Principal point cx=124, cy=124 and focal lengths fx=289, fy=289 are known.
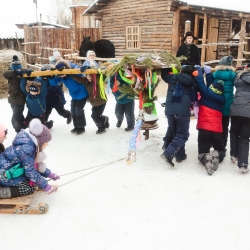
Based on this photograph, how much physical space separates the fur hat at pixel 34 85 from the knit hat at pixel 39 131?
2.20 meters

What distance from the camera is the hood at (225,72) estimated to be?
167 inches

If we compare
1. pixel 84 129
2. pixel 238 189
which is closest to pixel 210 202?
pixel 238 189

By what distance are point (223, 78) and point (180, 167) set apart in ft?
4.87

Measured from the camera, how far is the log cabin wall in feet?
47.1

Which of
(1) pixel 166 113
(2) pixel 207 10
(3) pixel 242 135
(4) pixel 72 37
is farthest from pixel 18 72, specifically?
(4) pixel 72 37

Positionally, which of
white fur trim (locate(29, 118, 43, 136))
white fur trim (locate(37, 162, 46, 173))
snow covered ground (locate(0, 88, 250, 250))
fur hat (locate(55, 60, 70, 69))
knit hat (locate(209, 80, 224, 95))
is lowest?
snow covered ground (locate(0, 88, 250, 250))

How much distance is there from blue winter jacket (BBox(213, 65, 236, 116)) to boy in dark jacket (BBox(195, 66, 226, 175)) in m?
0.10

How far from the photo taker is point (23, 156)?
318 cm

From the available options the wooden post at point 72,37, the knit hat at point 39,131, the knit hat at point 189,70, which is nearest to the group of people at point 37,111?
the knit hat at point 39,131

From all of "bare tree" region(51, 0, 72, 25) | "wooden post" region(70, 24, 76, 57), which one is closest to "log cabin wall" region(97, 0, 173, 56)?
"wooden post" region(70, 24, 76, 57)

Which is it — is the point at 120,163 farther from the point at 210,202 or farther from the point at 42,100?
the point at 42,100

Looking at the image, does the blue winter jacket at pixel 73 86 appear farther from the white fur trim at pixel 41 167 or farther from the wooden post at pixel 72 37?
the wooden post at pixel 72 37

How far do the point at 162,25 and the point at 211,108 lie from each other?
11.3 metres

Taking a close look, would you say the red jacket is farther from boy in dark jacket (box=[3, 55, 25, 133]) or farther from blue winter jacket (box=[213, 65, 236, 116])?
boy in dark jacket (box=[3, 55, 25, 133])
